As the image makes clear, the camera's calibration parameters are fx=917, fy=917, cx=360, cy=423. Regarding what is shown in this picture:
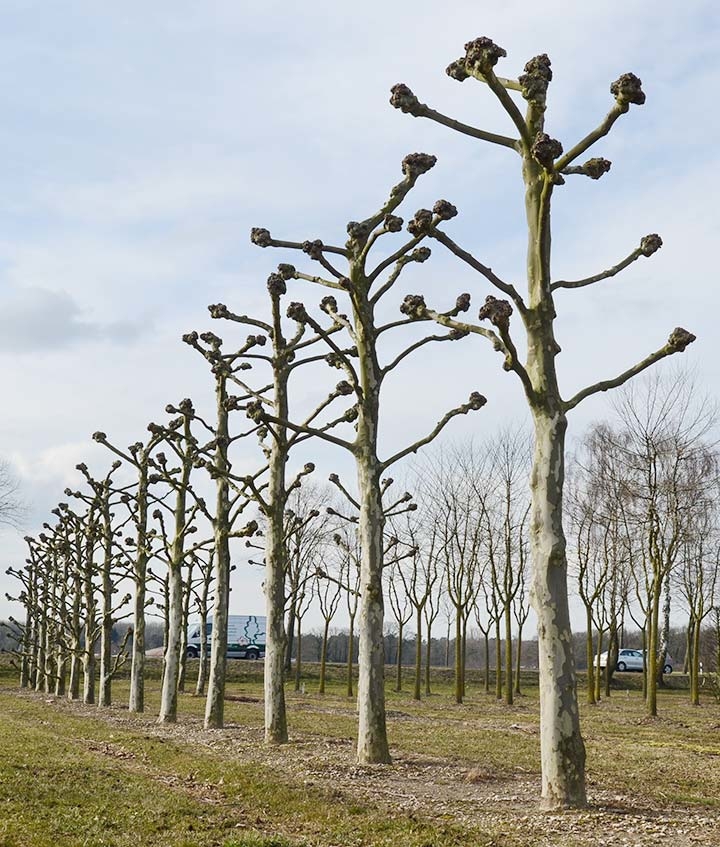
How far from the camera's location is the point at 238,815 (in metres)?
9.21

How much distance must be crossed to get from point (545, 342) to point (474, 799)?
5.16 meters

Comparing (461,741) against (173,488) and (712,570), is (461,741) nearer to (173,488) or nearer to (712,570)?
(173,488)

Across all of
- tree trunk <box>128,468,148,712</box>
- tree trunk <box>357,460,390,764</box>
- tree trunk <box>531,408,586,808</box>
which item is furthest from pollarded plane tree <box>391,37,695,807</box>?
tree trunk <box>128,468,148,712</box>

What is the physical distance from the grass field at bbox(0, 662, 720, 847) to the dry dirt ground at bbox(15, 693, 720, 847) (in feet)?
0.08

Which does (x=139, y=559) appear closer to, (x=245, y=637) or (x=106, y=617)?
(x=106, y=617)

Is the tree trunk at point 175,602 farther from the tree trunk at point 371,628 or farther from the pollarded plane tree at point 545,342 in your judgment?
the pollarded plane tree at point 545,342

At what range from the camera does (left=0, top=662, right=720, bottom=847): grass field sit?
8.09 m

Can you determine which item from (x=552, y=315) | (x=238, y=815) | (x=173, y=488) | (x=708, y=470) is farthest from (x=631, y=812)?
(x=708, y=470)

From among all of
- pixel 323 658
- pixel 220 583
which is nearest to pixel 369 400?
pixel 220 583

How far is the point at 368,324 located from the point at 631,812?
26.5ft

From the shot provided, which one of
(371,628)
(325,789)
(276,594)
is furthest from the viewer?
(276,594)

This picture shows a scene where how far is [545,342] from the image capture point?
9.71m

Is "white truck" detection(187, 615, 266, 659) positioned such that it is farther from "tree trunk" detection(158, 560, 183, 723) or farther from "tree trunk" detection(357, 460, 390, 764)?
"tree trunk" detection(357, 460, 390, 764)

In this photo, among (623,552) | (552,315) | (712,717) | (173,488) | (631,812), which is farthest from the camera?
(623,552)
